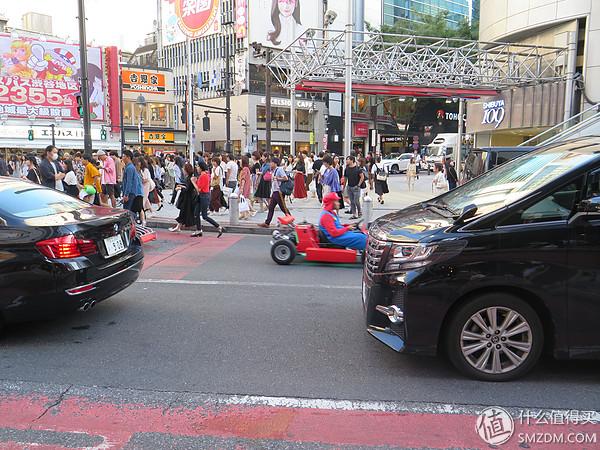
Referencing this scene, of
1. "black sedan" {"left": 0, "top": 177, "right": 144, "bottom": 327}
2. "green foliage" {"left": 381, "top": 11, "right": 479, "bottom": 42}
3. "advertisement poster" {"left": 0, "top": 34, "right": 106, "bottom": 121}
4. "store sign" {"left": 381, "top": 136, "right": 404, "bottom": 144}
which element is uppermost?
"green foliage" {"left": 381, "top": 11, "right": 479, "bottom": 42}

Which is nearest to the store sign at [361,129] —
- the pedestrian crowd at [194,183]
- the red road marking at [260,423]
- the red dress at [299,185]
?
the pedestrian crowd at [194,183]

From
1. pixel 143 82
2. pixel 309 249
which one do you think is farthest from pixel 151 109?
pixel 309 249

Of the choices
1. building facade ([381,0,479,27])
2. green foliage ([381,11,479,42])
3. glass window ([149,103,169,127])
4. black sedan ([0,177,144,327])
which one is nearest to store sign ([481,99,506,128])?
green foliage ([381,11,479,42])

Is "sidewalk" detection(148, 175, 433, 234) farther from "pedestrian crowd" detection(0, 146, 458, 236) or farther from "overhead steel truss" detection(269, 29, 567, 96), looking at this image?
"overhead steel truss" detection(269, 29, 567, 96)

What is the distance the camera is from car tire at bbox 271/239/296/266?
809 cm

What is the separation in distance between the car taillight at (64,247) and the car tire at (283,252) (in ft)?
12.5

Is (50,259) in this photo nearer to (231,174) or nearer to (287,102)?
(231,174)

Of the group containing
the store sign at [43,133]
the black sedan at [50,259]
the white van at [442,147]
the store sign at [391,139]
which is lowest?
the black sedan at [50,259]

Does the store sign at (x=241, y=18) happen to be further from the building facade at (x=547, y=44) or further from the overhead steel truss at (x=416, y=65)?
the overhead steel truss at (x=416, y=65)

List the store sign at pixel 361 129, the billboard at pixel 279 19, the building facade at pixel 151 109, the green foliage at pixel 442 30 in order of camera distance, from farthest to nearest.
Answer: the store sign at pixel 361 129 < the billboard at pixel 279 19 < the green foliage at pixel 442 30 < the building facade at pixel 151 109

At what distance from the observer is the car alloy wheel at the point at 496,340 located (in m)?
3.70

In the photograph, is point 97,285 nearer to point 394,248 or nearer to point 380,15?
point 394,248

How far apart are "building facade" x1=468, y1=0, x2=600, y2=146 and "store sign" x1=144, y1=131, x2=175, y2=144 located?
1181 inches

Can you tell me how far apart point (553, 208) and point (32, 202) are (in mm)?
4656
